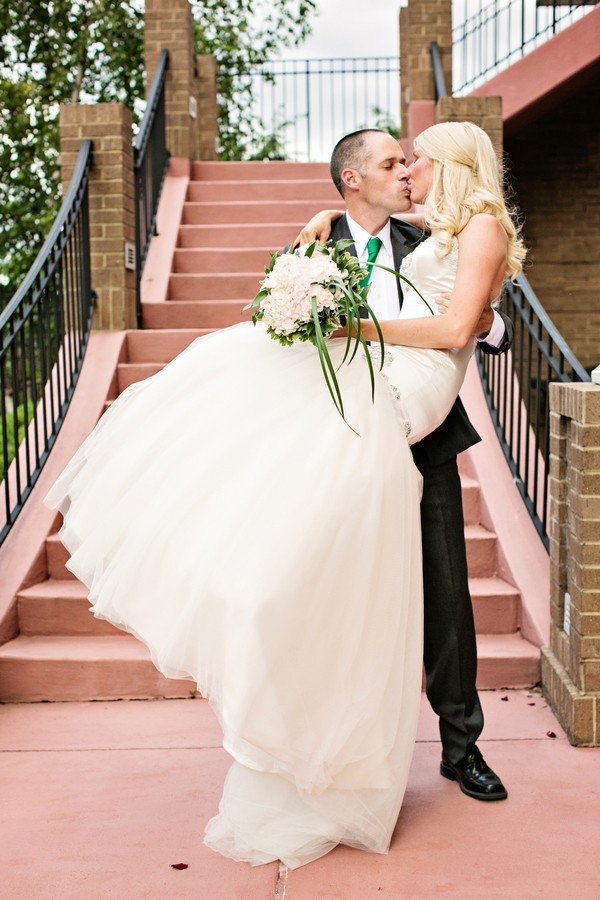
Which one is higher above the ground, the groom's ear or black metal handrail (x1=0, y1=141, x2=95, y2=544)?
the groom's ear

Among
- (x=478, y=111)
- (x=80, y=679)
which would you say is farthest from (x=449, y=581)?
(x=478, y=111)

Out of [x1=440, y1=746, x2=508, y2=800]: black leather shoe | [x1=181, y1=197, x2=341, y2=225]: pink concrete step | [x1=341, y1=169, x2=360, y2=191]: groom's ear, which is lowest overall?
[x1=440, y1=746, x2=508, y2=800]: black leather shoe

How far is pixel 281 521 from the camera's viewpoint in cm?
260

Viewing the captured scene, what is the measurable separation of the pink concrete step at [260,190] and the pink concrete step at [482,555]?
4951 mm

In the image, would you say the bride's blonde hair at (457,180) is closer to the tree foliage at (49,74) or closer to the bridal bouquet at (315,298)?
the bridal bouquet at (315,298)

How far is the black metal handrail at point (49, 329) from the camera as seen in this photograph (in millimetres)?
4852

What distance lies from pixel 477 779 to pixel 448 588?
0.62 m

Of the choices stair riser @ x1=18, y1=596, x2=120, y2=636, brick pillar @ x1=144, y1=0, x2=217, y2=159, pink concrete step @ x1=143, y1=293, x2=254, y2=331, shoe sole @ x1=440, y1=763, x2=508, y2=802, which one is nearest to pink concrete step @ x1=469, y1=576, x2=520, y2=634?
shoe sole @ x1=440, y1=763, x2=508, y2=802

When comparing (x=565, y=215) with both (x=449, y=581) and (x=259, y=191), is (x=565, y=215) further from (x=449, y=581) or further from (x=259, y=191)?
(x=449, y=581)

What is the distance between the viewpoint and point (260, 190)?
29.8 ft

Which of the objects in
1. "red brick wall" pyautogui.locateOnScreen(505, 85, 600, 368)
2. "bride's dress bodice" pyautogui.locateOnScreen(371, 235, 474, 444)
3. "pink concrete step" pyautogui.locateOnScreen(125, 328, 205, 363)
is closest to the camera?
"bride's dress bodice" pyautogui.locateOnScreen(371, 235, 474, 444)

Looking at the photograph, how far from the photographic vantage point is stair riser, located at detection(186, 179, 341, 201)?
902 centimetres

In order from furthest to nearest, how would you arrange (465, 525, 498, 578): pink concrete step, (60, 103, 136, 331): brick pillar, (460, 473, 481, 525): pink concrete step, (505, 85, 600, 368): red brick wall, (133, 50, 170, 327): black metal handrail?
(505, 85, 600, 368): red brick wall → (133, 50, 170, 327): black metal handrail → (60, 103, 136, 331): brick pillar → (460, 473, 481, 525): pink concrete step → (465, 525, 498, 578): pink concrete step

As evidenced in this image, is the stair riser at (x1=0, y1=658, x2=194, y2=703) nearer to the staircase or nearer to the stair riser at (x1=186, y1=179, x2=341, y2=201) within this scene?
the staircase
